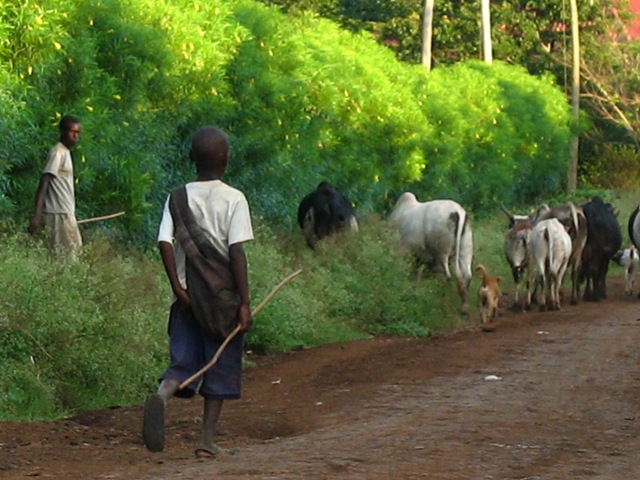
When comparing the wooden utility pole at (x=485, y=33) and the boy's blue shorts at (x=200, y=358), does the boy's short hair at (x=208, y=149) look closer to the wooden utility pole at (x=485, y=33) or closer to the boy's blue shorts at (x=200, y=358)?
Result: the boy's blue shorts at (x=200, y=358)

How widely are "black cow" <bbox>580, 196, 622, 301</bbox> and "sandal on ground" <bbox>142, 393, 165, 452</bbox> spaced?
48.9 ft

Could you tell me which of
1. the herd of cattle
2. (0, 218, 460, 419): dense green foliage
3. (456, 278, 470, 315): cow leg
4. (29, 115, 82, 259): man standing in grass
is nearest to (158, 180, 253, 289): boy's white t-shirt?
(0, 218, 460, 419): dense green foliage

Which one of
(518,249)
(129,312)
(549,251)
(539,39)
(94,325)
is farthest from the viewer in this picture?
(539,39)

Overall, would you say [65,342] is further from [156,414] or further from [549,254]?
[549,254]

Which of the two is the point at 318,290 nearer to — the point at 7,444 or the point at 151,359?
the point at 151,359

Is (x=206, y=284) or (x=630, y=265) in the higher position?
(x=206, y=284)

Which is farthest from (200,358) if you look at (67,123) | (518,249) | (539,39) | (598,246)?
(539,39)

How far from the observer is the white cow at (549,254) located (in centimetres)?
1942

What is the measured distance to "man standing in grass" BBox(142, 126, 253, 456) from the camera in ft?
24.9

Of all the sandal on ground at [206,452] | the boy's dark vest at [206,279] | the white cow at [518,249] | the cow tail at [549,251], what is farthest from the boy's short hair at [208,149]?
the white cow at [518,249]

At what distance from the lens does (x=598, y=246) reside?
864 inches

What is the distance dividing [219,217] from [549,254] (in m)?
12.3

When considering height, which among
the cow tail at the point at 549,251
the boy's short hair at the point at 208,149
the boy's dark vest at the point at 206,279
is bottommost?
the cow tail at the point at 549,251

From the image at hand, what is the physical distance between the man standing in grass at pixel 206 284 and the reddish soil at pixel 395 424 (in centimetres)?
35
